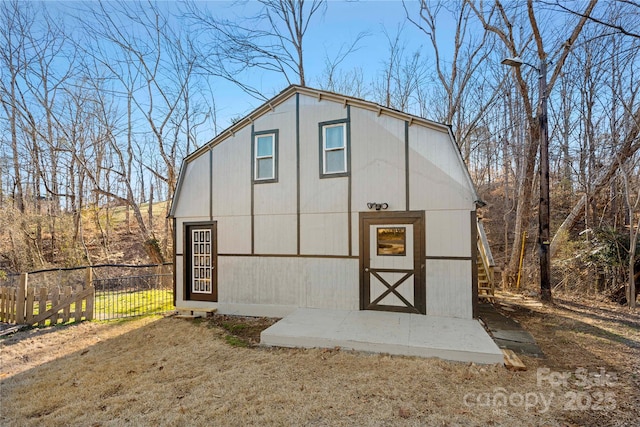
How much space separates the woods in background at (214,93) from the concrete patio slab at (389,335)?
21.3 ft

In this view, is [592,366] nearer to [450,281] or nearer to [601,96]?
[450,281]

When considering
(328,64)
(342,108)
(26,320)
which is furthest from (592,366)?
(328,64)

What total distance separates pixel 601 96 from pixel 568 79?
56.3 inches

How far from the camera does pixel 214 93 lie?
49.7 ft

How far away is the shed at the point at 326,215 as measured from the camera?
230 inches

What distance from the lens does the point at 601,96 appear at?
403 inches

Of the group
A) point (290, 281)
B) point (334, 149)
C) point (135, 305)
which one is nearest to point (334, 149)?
point (334, 149)

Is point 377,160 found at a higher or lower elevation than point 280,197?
higher

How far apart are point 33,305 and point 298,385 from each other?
6.78 meters

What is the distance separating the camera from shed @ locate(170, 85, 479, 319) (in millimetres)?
5840

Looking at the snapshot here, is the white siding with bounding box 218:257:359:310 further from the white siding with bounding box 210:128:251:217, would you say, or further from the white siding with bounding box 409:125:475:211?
the white siding with bounding box 409:125:475:211

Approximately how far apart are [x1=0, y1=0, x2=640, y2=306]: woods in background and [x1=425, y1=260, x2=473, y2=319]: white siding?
564 cm

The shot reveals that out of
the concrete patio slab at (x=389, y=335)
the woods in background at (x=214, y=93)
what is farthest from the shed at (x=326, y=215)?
the woods in background at (x=214, y=93)

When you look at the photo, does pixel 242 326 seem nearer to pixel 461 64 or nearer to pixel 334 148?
pixel 334 148
